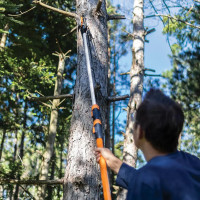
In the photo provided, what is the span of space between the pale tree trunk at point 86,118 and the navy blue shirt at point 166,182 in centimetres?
121

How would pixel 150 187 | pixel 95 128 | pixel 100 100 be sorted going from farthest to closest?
pixel 100 100
pixel 95 128
pixel 150 187

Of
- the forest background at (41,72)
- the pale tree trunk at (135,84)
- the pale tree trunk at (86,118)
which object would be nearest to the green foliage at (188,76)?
the forest background at (41,72)

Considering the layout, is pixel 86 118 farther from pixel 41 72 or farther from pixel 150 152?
pixel 41 72

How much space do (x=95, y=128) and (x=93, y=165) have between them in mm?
570

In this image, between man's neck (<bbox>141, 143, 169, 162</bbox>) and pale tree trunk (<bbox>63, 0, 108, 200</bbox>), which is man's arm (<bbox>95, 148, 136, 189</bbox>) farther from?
pale tree trunk (<bbox>63, 0, 108, 200</bbox>)

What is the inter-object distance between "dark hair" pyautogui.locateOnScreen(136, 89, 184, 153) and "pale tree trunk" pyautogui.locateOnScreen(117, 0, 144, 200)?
5199 millimetres

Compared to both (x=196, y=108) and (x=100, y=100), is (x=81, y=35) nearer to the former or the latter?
(x=100, y=100)

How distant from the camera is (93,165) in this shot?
8.41ft

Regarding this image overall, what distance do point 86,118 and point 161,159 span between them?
144 centimetres

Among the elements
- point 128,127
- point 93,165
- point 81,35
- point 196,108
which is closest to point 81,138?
point 93,165

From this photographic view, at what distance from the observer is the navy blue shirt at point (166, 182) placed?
1271mm

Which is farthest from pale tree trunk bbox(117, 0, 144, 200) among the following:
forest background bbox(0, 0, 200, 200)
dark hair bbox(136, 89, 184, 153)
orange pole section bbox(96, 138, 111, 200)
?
dark hair bbox(136, 89, 184, 153)

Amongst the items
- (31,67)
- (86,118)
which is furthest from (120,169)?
(31,67)

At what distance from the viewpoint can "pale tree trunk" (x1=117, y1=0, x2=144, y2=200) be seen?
6562 mm
